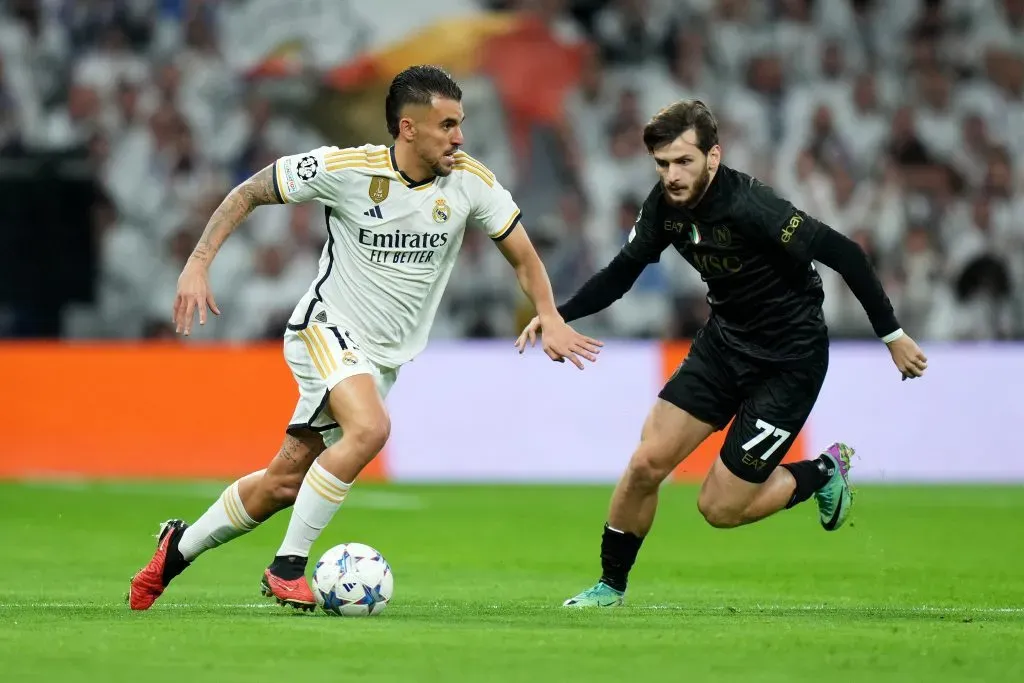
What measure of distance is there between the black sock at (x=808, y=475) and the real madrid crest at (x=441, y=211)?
2.06m

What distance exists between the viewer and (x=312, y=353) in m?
6.90

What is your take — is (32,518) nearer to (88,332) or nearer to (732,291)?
(88,332)

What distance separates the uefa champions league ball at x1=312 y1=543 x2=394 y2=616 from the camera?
6.52 metres

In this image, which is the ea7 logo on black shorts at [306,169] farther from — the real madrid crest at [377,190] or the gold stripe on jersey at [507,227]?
the gold stripe on jersey at [507,227]

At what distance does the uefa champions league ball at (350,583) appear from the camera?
652 cm

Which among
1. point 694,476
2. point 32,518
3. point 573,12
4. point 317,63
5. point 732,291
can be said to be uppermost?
point 573,12

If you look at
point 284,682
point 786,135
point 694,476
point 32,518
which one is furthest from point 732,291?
point 786,135

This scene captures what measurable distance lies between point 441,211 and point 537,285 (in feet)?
1.75

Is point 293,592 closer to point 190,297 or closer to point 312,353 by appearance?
point 312,353

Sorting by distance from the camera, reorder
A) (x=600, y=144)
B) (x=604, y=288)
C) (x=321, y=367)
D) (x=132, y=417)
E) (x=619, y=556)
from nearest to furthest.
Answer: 1. (x=321, y=367)
2. (x=619, y=556)
3. (x=604, y=288)
4. (x=132, y=417)
5. (x=600, y=144)

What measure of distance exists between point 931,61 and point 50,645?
14.8m

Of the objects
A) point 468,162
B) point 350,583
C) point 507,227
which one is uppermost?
point 468,162

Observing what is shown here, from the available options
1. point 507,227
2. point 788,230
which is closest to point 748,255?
point 788,230

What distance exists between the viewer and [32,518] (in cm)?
1134
